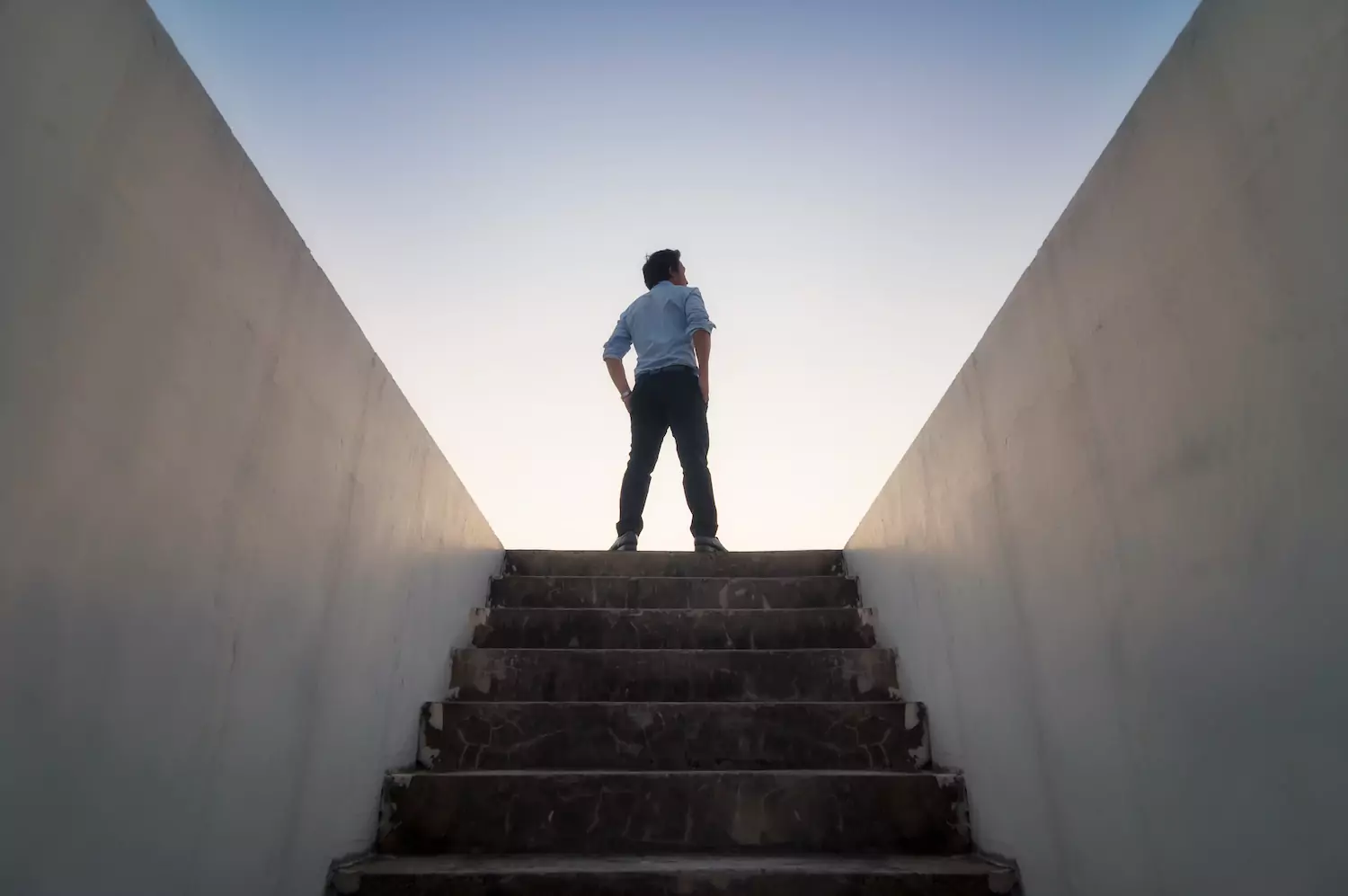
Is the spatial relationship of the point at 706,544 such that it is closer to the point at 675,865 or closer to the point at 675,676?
the point at 675,676

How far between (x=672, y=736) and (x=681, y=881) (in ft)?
1.75

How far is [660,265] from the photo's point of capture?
145 inches

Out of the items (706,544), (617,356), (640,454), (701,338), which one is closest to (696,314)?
(701,338)

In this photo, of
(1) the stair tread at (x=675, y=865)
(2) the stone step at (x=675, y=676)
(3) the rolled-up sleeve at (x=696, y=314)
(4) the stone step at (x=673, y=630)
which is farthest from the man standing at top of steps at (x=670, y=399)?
(1) the stair tread at (x=675, y=865)

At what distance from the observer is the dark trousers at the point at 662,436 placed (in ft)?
10.7

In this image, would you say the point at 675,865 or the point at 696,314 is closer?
the point at 675,865

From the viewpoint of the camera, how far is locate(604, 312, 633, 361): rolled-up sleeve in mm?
3623

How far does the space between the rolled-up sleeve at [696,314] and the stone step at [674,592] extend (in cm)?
123

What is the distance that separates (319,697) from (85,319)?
2.66ft

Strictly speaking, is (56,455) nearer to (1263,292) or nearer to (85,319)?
(85,319)

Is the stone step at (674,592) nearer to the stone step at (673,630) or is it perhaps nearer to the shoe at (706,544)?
the stone step at (673,630)

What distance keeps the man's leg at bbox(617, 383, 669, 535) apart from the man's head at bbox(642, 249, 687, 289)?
0.61 m

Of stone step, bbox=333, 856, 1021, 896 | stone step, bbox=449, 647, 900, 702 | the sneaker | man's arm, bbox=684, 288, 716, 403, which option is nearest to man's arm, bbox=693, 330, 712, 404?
man's arm, bbox=684, 288, 716, 403

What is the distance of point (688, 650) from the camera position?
220 centimetres
